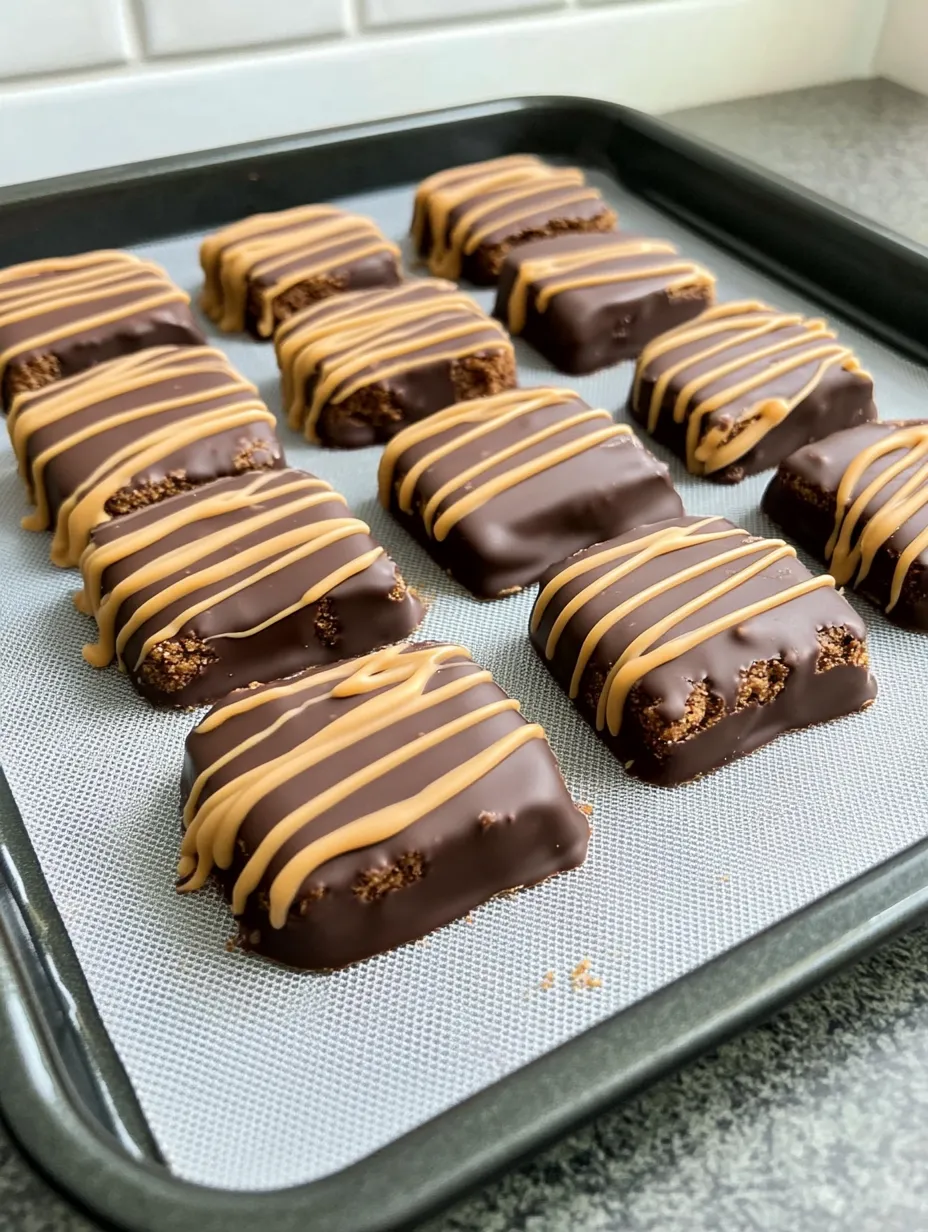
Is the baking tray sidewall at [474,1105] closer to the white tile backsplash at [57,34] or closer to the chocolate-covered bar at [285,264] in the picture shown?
the chocolate-covered bar at [285,264]

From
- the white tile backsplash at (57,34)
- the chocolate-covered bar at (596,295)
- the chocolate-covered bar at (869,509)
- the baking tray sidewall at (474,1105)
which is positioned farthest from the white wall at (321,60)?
the baking tray sidewall at (474,1105)

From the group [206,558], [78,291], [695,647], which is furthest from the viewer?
[78,291]

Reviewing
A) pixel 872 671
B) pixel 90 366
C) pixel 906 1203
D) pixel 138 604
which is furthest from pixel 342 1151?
pixel 90 366

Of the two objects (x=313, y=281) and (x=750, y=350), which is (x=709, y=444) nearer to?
(x=750, y=350)

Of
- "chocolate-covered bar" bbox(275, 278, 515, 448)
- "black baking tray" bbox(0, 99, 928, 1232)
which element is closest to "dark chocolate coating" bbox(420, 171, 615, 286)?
"chocolate-covered bar" bbox(275, 278, 515, 448)

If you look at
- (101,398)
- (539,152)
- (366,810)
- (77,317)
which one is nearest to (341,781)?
(366,810)

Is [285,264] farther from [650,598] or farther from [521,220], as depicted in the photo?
[650,598]

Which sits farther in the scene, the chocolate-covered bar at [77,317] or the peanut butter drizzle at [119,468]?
the chocolate-covered bar at [77,317]
